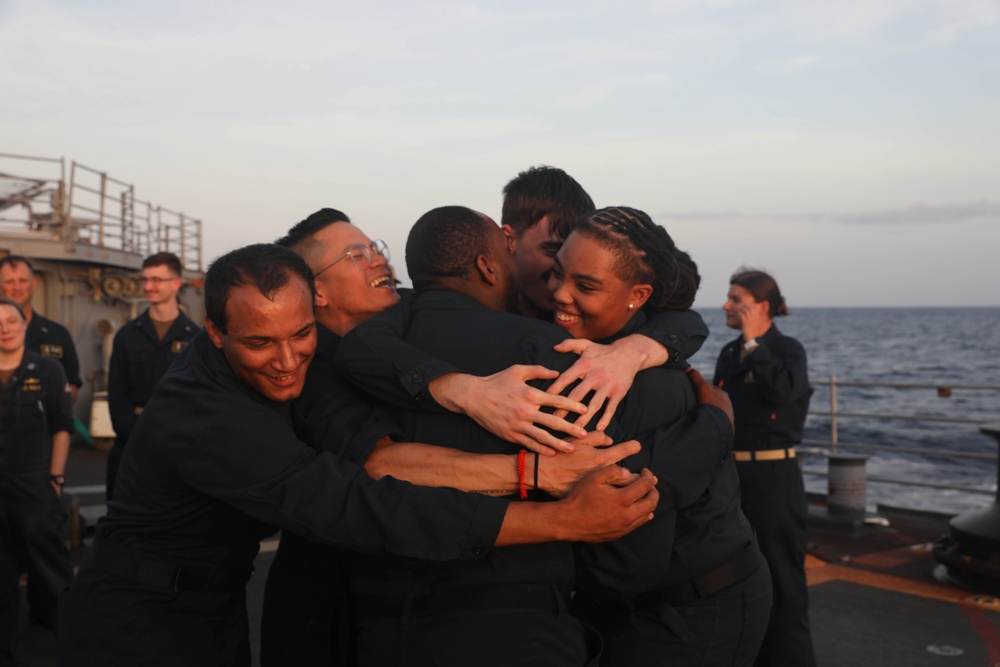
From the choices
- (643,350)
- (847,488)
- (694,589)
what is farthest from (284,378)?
(847,488)

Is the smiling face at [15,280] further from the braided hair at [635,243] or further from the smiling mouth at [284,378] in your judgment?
the braided hair at [635,243]

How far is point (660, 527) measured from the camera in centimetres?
261

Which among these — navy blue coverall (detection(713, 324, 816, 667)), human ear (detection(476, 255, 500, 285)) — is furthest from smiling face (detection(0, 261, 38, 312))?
human ear (detection(476, 255, 500, 285))

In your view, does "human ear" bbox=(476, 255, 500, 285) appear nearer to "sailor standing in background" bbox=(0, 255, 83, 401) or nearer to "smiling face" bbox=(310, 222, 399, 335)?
"smiling face" bbox=(310, 222, 399, 335)

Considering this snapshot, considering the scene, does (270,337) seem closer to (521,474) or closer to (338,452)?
(338,452)

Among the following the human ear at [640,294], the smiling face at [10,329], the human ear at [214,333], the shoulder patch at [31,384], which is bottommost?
the shoulder patch at [31,384]

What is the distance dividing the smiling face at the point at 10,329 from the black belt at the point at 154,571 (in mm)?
3527

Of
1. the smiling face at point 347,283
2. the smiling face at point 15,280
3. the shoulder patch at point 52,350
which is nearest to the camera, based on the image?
the smiling face at point 347,283

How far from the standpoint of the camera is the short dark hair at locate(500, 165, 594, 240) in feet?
12.2

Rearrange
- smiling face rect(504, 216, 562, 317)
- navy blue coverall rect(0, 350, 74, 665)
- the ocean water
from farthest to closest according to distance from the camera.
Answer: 1. the ocean water
2. navy blue coverall rect(0, 350, 74, 665)
3. smiling face rect(504, 216, 562, 317)

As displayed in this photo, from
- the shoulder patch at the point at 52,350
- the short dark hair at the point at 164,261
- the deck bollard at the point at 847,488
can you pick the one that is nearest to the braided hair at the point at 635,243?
the short dark hair at the point at 164,261

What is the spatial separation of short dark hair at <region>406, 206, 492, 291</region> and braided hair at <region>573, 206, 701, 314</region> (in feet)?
1.09

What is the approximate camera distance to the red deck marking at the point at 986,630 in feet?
18.7

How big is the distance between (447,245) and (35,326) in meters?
6.01
